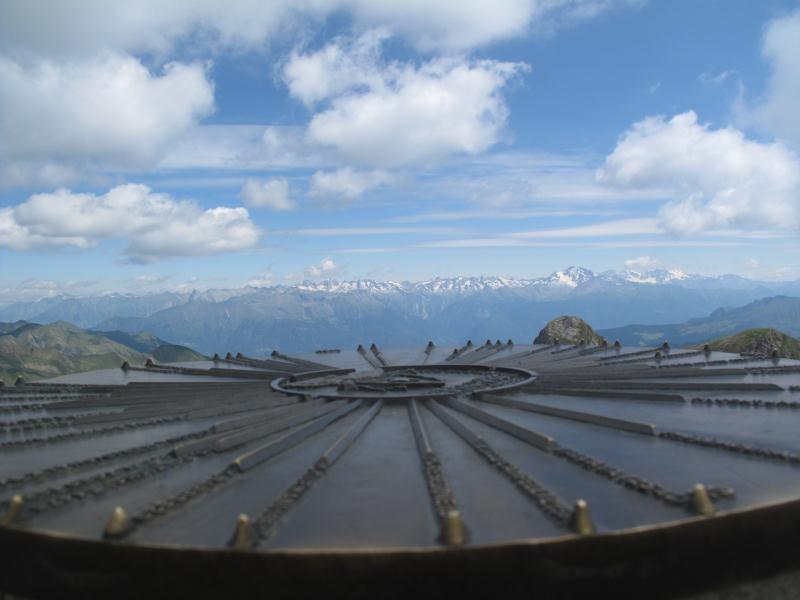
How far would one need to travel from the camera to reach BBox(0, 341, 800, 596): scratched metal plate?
7.92 metres

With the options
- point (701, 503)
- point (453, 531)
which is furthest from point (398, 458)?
point (701, 503)

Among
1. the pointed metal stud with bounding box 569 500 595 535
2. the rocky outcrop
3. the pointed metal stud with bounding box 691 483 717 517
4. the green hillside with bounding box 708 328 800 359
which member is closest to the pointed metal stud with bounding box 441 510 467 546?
the pointed metal stud with bounding box 569 500 595 535

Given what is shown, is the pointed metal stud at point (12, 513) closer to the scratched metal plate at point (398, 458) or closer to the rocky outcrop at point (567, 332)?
the scratched metal plate at point (398, 458)

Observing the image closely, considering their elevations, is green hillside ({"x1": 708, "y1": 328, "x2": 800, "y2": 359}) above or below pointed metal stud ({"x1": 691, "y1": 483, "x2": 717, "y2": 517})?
below

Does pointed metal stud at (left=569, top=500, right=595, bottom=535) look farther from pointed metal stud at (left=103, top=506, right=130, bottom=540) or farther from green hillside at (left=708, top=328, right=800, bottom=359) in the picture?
green hillside at (left=708, top=328, right=800, bottom=359)

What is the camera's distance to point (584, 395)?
16156 millimetres

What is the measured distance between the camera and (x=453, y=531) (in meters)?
7.23

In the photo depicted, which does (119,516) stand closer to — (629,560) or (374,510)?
(374,510)

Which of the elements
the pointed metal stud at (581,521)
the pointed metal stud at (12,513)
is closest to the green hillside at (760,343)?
the pointed metal stud at (581,521)

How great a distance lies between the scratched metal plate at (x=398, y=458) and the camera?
26.0ft

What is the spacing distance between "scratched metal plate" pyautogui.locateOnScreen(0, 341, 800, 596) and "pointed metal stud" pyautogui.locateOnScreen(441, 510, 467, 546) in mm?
20

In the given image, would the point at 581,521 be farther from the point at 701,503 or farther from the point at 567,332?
the point at 567,332

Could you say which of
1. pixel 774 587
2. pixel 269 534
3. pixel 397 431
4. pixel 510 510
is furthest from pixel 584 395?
pixel 269 534

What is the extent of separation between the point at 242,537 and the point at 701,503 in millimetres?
5894
